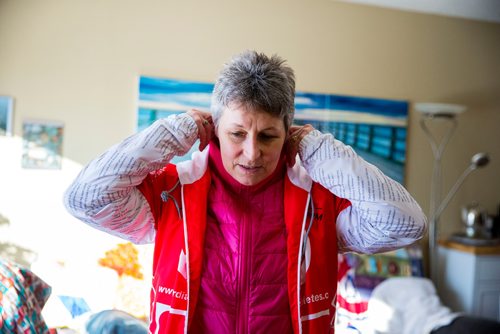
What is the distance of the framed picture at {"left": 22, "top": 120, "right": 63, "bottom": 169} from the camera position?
10.9 feet

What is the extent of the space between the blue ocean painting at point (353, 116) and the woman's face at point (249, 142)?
7.96ft

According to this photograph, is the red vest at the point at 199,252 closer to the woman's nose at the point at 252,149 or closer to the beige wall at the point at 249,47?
the woman's nose at the point at 252,149

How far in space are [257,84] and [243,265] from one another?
0.43 meters

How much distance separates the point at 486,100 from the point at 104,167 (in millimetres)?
4188

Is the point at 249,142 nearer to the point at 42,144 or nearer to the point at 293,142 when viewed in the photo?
the point at 293,142

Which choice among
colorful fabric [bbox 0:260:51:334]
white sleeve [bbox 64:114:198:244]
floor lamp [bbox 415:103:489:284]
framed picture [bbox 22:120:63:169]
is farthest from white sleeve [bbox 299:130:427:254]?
floor lamp [bbox 415:103:489:284]

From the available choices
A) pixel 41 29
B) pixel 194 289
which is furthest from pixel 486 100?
pixel 194 289

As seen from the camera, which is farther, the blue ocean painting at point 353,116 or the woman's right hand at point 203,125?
the blue ocean painting at point 353,116

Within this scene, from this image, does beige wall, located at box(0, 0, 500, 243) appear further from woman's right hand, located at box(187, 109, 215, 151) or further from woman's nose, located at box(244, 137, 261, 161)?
woman's nose, located at box(244, 137, 261, 161)

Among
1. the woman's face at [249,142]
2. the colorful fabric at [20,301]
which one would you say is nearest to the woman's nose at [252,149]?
the woman's face at [249,142]

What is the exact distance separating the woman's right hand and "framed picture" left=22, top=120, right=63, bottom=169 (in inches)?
95.5

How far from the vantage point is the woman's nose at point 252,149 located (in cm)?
115

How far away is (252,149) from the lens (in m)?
1.15

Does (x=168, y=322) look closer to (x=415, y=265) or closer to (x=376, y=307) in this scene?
(x=376, y=307)
